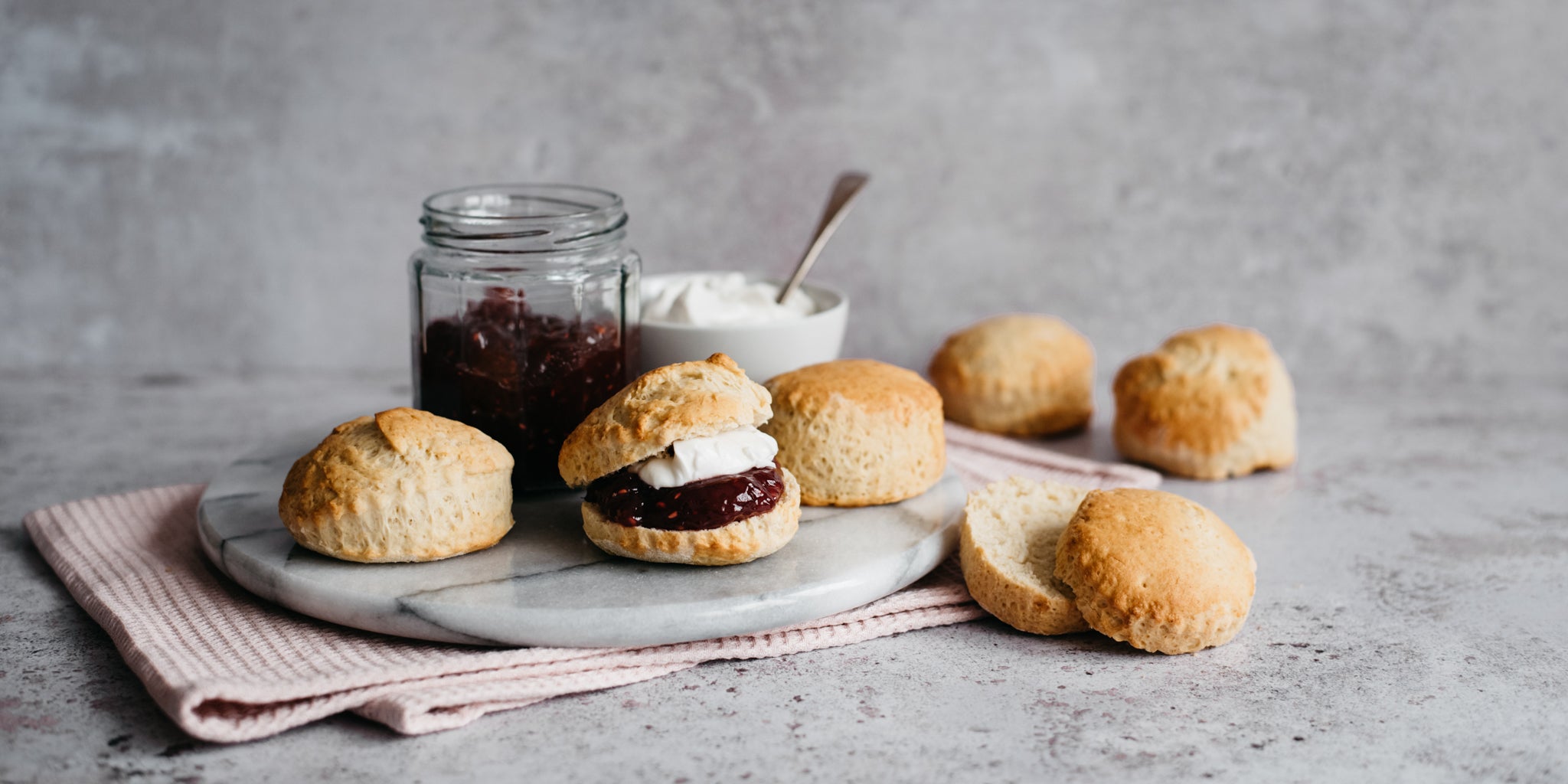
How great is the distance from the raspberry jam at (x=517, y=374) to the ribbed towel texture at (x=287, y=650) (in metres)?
0.61

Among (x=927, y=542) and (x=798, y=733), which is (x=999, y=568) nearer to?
(x=927, y=542)

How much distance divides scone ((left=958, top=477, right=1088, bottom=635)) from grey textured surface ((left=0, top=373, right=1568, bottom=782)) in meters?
0.06

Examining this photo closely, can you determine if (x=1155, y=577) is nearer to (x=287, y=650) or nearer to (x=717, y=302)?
(x=717, y=302)

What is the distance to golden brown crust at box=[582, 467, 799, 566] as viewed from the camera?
239cm

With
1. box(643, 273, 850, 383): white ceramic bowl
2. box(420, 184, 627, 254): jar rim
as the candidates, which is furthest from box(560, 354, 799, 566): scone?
box(643, 273, 850, 383): white ceramic bowl

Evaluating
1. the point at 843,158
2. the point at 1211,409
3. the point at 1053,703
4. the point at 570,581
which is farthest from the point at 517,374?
the point at 843,158

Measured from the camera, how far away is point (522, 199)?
315cm

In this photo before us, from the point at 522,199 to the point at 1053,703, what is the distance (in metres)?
1.81

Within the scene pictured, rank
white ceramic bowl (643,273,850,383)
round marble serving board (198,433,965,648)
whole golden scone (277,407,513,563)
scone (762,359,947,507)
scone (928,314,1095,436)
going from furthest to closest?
scone (928,314,1095,436), white ceramic bowl (643,273,850,383), scone (762,359,947,507), whole golden scone (277,407,513,563), round marble serving board (198,433,965,648)

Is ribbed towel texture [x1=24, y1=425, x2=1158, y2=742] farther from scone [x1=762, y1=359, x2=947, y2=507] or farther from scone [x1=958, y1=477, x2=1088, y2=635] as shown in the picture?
scone [x1=762, y1=359, x2=947, y2=507]

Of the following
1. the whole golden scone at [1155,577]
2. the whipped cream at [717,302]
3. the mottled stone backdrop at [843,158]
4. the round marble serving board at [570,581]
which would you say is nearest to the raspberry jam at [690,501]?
the round marble serving board at [570,581]

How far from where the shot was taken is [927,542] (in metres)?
2.61

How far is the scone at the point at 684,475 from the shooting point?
238 cm

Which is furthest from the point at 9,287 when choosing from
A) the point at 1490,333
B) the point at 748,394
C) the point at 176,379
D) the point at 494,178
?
the point at 1490,333
